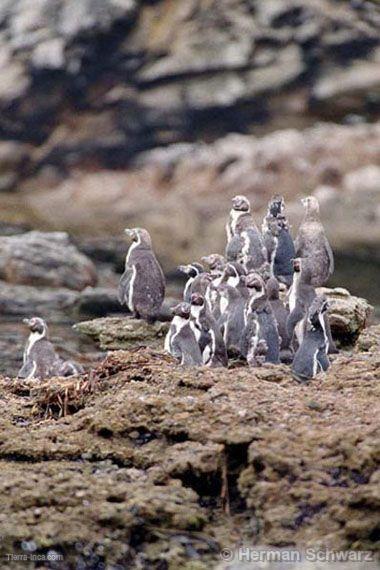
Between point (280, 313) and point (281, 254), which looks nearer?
point (280, 313)

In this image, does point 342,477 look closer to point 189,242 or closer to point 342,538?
point 342,538

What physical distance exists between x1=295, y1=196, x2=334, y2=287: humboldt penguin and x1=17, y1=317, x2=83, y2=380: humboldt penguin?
111 inches

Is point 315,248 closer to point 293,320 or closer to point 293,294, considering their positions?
point 293,294

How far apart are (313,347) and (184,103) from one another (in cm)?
3653

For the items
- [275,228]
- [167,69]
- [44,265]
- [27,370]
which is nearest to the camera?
[275,228]

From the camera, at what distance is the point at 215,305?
1158 centimetres

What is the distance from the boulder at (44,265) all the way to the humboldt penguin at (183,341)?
547 inches

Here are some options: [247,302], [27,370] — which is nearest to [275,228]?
[247,302]

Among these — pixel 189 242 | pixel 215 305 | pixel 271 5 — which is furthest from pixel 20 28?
pixel 215 305

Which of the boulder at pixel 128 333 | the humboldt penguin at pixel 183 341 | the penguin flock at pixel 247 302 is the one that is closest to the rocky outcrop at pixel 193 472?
the penguin flock at pixel 247 302

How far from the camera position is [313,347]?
10055 millimetres

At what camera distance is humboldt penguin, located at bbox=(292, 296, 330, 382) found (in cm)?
973

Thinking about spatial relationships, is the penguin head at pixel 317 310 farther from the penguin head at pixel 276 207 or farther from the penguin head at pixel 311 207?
the penguin head at pixel 276 207

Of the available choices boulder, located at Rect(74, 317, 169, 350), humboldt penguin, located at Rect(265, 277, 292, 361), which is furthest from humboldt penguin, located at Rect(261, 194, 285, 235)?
humboldt penguin, located at Rect(265, 277, 292, 361)
